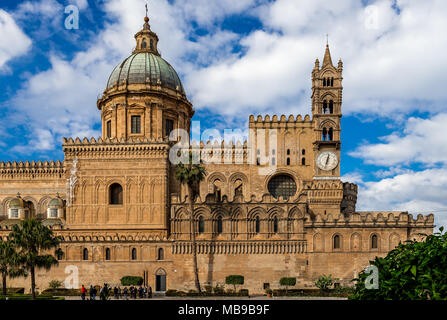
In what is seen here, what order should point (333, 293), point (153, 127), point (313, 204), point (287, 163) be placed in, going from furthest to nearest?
point (153, 127), point (287, 163), point (313, 204), point (333, 293)

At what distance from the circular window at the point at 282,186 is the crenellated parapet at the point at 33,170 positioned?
27728 mm

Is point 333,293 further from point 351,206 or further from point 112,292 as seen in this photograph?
point 112,292

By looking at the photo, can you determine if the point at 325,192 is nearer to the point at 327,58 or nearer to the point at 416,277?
the point at 327,58

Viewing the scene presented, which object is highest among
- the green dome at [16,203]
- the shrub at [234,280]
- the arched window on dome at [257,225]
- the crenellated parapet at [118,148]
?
the crenellated parapet at [118,148]

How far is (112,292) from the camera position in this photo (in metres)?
45.8

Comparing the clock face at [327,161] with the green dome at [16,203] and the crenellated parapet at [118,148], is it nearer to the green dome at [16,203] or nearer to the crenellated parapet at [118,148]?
the crenellated parapet at [118,148]

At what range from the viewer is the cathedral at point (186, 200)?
4728 cm

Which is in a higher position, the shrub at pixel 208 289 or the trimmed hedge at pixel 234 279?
the trimmed hedge at pixel 234 279

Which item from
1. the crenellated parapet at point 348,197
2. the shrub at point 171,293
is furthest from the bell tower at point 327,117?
the shrub at point 171,293

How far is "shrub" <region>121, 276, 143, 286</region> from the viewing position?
4669 cm

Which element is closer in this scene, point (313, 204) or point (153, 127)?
point (313, 204)

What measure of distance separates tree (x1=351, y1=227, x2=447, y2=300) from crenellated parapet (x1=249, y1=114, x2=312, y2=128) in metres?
43.5

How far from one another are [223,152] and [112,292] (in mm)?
20227
